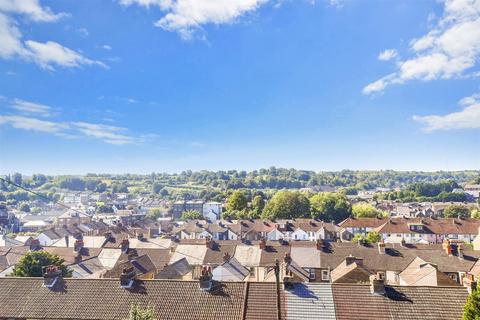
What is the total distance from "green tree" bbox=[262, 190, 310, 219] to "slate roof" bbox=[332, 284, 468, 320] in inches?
3090

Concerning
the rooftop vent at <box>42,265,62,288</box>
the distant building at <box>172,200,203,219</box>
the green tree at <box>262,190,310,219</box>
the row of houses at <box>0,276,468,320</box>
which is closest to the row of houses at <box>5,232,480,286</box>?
the rooftop vent at <box>42,265,62,288</box>

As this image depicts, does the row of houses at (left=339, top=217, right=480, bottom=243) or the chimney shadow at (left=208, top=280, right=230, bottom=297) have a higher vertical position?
the chimney shadow at (left=208, top=280, right=230, bottom=297)

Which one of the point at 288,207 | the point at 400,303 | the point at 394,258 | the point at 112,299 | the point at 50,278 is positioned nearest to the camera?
the point at 400,303

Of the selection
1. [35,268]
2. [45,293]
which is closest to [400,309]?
[45,293]

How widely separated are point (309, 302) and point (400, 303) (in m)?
4.85

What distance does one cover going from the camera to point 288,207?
3991 inches

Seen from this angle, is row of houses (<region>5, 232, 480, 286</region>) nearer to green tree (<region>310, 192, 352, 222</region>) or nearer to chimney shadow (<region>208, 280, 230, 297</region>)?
chimney shadow (<region>208, 280, 230, 297</region>)

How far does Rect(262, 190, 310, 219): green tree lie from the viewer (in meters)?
100

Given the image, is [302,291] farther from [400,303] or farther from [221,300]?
[400,303]

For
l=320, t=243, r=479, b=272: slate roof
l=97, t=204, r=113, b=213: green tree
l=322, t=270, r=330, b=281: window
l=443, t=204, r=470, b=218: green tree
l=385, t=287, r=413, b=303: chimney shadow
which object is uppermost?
l=385, t=287, r=413, b=303: chimney shadow

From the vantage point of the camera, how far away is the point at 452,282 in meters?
30.2

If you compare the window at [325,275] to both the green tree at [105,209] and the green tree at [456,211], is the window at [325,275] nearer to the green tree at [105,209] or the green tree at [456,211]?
the green tree at [456,211]

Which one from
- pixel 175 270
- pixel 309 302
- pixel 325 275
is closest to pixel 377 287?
pixel 309 302

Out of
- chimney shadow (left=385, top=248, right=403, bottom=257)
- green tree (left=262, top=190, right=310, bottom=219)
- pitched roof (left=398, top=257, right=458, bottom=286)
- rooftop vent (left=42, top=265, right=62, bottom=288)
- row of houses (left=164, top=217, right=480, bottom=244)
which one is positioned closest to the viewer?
rooftop vent (left=42, top=265, right=62, bottom=288)
